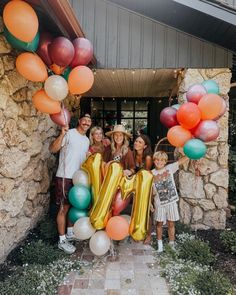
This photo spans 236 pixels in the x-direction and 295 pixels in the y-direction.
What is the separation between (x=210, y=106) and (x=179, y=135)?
47 cm

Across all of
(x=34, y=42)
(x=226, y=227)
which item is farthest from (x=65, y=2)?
(x=226, y=227)

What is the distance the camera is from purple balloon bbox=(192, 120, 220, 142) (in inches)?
133

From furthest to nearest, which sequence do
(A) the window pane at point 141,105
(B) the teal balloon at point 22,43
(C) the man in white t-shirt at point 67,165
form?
(A) the window pane at point 141,105 < (C) the man in white t-shirt at point 67,165 < (B) the teal balloon at point 22,43

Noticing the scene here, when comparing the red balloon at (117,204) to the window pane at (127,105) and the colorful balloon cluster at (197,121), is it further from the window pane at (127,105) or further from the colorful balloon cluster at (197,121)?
the window pane at (127,105)

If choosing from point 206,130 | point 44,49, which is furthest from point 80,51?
point 206,130

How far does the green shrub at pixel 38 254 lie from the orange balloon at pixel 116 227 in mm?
699

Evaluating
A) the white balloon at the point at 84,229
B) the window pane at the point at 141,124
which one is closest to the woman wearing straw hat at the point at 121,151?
the white balloon at the point at 84,229

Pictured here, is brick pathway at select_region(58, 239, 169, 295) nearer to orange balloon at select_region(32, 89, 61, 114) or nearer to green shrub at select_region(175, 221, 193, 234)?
green shrub at select_region(175, 221, 193, 234)

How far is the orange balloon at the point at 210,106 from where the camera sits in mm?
3314

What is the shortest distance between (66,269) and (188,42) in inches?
133

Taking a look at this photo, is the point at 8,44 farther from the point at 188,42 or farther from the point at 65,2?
the point at 188,42

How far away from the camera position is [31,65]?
289 centimetres

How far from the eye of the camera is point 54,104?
126 inches

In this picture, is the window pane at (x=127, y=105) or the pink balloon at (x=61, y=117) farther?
the window pane at (x=127, y=105)
